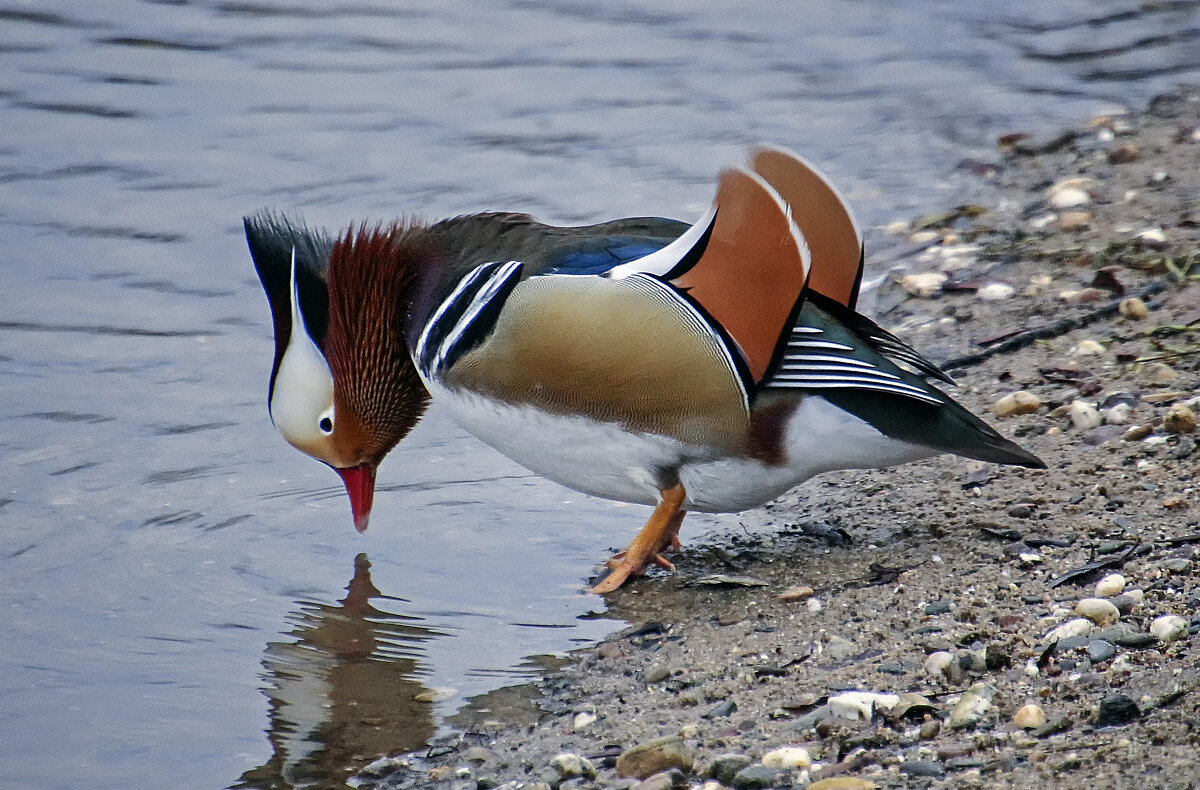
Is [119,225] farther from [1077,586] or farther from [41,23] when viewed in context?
[1077,586]

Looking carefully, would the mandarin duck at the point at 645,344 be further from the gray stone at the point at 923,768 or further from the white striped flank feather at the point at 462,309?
the gray stone at the point at 923,768

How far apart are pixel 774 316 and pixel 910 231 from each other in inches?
143

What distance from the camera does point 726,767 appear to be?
2953mm

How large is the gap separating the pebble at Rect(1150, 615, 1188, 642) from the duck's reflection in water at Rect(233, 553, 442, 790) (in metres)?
1.63

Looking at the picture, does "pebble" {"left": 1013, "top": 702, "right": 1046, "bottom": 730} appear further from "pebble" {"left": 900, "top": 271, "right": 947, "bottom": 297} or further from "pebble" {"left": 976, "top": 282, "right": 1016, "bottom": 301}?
"pebble" {"left": 900, "top": 271, "right": 947, "bottom": 297}

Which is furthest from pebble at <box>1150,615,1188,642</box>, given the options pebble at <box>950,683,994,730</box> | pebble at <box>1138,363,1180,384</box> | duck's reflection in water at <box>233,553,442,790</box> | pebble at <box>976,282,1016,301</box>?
pebble at <box>976,282,1016,301</box>

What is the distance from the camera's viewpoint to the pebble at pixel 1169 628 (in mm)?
3180

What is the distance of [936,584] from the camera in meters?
3.87

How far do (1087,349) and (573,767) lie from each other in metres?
2.88

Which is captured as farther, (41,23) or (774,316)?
(41,23)

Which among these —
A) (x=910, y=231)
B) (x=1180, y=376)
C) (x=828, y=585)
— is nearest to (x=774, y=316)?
(x=828, y=585)

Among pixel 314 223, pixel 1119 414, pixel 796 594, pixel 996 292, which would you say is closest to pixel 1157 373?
pixel 1119 414

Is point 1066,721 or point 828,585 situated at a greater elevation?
point 1066,721

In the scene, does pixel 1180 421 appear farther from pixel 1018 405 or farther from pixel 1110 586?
pixel 1110 586
